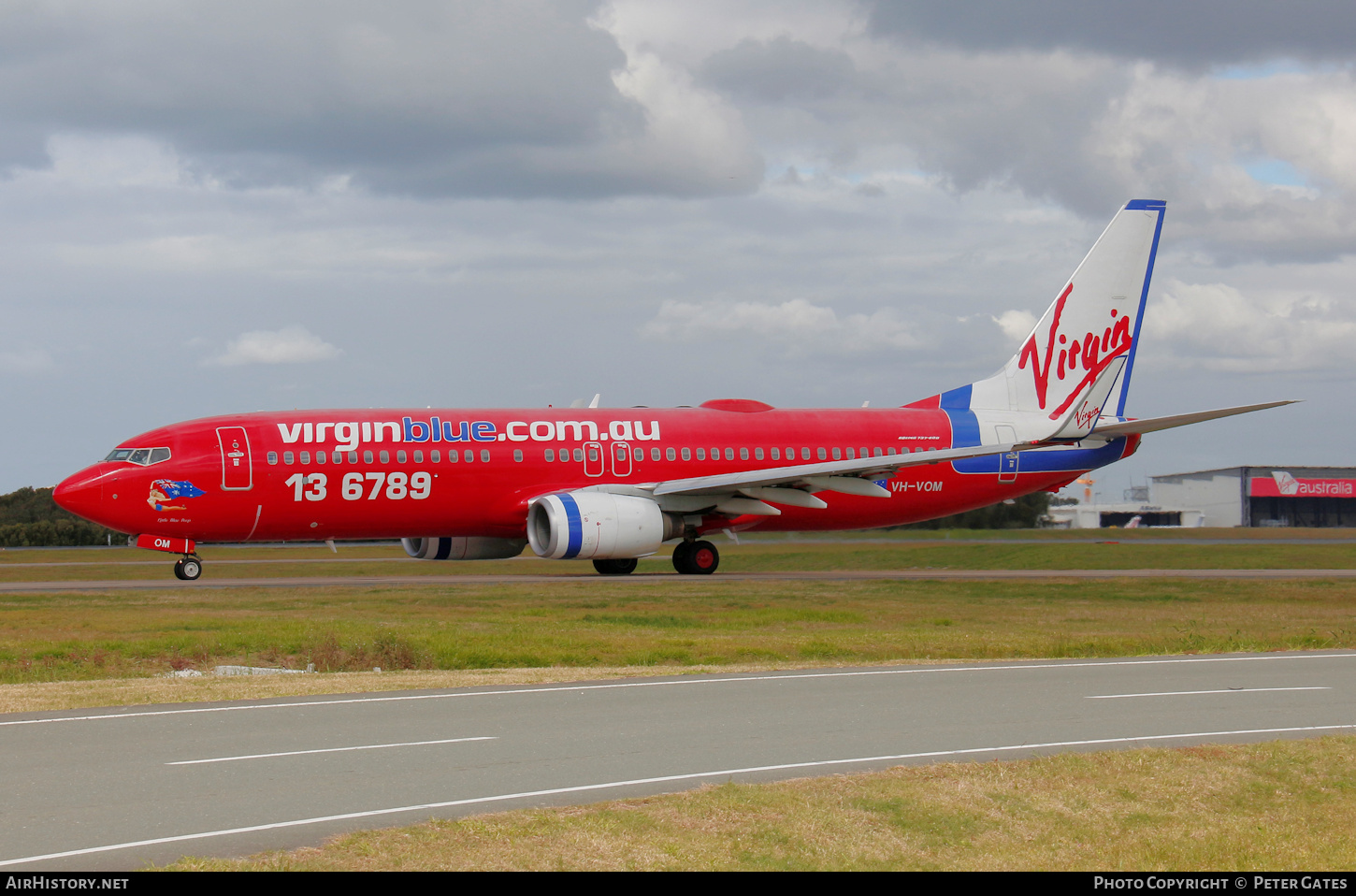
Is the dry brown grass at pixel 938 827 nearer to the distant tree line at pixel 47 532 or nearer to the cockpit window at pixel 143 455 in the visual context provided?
the cockpit window at pixel 143 455

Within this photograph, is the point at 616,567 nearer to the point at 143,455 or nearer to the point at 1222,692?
the point at 143,455

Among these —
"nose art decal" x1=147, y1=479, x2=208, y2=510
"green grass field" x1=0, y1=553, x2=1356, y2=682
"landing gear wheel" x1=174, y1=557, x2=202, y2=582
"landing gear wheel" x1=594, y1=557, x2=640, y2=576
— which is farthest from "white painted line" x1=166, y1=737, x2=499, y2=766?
"landing gear wheel" x1=594, y1=557, x2=640, y2=576

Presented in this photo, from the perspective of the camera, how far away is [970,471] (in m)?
39.3

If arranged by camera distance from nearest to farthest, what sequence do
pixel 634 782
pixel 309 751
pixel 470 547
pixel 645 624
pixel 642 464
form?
1. pixel 634 782
2. pixel 309 751
3. pixel 645 624
4. pixel 642 464
5. pixel 470 547

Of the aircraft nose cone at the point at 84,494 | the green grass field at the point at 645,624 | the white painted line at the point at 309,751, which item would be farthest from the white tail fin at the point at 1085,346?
the white painted line at the point at 309,751

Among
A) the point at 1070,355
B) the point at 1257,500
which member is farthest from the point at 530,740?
the point at 1257,500

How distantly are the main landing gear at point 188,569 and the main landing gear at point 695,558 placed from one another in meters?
11.7

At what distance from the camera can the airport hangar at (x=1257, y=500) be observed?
105 m

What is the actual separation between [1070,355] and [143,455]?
83.5ft

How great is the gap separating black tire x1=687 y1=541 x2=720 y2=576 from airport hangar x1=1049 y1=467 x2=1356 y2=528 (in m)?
70.8

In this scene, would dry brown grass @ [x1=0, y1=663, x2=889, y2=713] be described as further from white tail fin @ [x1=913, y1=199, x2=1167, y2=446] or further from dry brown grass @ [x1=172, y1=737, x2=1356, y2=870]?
white tail fin @ [x1=913, y1=199, x2=1167, y2=446]

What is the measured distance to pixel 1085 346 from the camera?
136 feet
